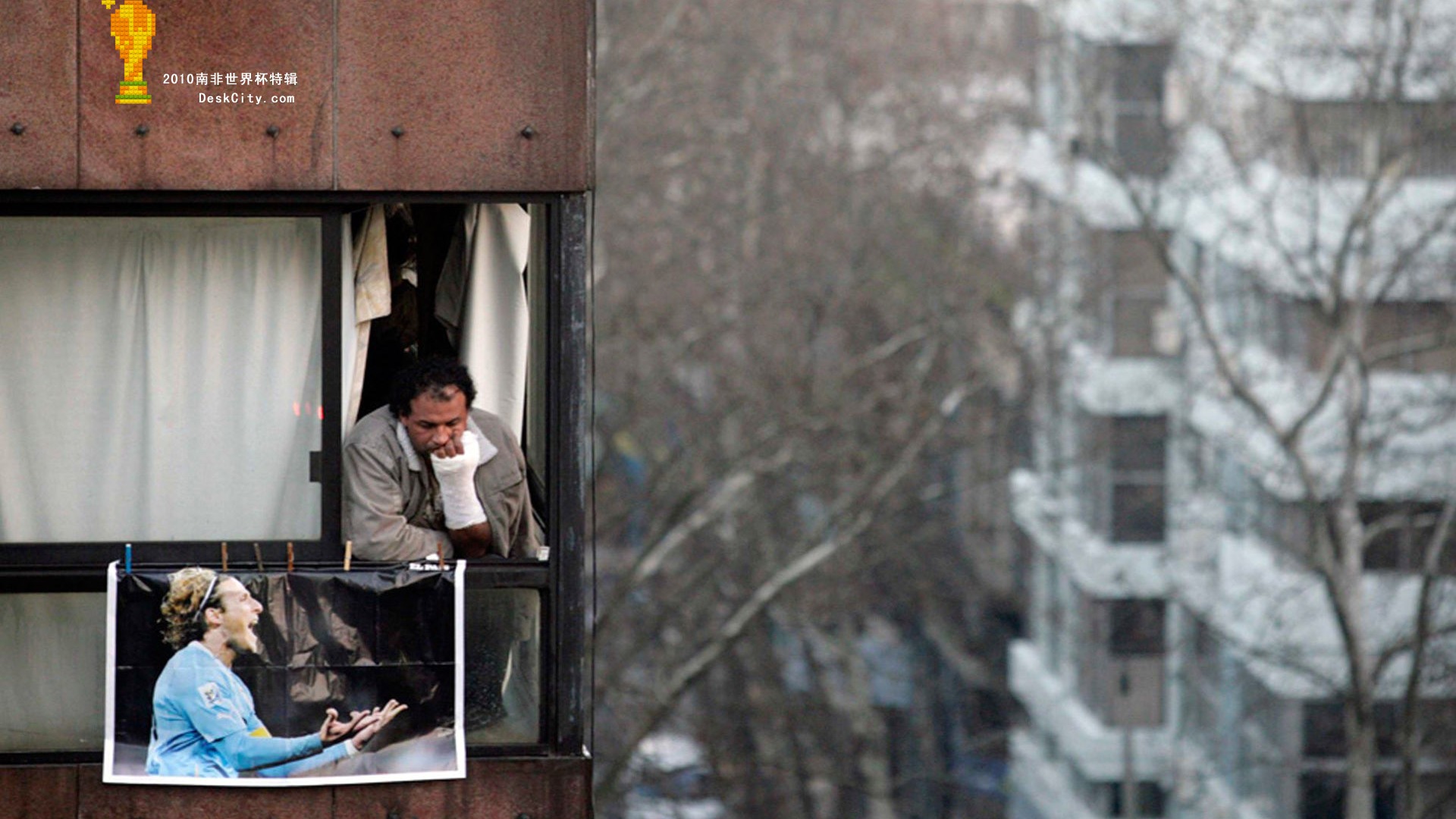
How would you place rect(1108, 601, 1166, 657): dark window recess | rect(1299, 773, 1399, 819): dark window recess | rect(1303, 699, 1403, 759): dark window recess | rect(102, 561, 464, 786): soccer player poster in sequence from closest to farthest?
rect(102, 561, 464, 786): soccer player poster < rect(1299, 773, 1399, 819): dark window recess < rect(1303, 699, 1403, 759): dark window recess < rect(1108, 601, 1166, 657): dark window recess

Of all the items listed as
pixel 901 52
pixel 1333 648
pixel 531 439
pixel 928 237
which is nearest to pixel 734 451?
pixel 928 237

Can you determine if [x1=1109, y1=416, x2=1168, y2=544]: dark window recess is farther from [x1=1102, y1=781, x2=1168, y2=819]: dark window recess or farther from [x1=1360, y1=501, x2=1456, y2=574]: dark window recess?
[x1=1360, y1=501, x2=1456, y2=574]: dark window recess

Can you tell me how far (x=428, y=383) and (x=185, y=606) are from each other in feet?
4.11

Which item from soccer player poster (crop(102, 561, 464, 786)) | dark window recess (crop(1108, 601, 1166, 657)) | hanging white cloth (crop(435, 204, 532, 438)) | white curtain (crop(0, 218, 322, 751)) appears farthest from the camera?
dark window recess (crop(1108, 601, 1166, 657))

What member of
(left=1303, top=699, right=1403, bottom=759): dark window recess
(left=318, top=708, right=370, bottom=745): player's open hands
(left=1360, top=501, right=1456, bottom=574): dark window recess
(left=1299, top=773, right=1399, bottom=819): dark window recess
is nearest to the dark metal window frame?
(left=318, top=708, right=370, bottom=745): player's open hands

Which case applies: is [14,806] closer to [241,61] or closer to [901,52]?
[241,61]

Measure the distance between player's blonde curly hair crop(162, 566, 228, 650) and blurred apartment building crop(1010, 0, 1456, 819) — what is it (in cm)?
1657

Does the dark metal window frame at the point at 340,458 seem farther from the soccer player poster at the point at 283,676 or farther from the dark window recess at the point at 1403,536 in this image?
the dark window recess at the point at 1403,536

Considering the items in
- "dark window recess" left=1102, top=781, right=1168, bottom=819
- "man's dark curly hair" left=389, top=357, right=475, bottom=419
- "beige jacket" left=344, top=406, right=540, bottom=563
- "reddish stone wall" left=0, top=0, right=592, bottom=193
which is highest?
"reddish stone wall" left=0, top=0, right=592, bottom=193

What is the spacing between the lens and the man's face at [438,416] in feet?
24.0

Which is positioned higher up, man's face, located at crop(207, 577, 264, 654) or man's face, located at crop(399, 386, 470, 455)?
man's face, located at crop(399, 386, 470, 455)

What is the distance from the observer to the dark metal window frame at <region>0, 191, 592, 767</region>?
290 inches

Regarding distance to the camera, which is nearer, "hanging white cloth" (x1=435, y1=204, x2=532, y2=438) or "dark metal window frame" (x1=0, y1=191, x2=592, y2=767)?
"dark metal window frame" (x1=0, y1=191, x2=592, y2=767)

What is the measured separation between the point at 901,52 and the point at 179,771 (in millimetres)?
21691
